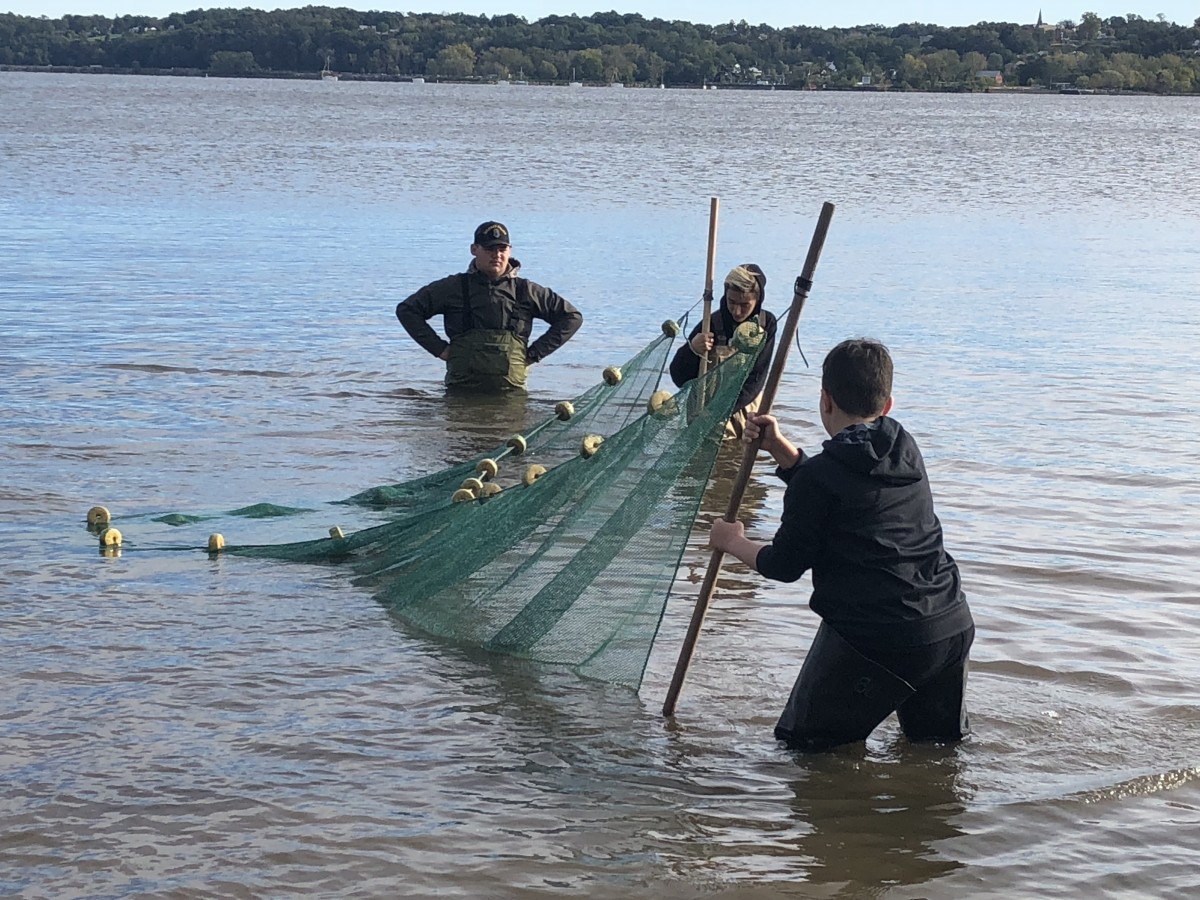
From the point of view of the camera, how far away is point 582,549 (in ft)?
18.3

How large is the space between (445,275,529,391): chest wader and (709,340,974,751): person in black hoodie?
→ 6.32 m

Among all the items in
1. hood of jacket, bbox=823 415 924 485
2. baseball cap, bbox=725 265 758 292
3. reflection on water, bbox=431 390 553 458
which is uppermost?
baseball cap, bbox=725 265 758 292

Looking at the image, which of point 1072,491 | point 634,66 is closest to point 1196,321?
point 1072,491

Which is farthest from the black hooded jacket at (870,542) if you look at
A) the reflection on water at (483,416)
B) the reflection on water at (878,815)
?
the reflection on water at (483,416)

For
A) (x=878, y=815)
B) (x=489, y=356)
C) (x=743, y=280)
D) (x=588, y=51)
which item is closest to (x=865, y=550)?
(x=878, y=815)

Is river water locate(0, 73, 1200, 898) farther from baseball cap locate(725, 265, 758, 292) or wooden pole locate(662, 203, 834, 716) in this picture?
baseball cap locate(725, 265, 758, 292)

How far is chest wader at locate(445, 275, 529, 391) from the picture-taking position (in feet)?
35.6

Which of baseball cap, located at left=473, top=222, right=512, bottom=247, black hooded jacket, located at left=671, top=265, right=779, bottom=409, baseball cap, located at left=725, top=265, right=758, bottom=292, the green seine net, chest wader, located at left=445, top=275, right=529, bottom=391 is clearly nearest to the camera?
the green seine net

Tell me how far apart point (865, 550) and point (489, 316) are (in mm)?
6518

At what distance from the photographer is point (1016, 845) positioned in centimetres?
460

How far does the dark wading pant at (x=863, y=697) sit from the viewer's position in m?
4.60

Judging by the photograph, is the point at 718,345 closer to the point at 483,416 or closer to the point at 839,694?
the point at 483,416

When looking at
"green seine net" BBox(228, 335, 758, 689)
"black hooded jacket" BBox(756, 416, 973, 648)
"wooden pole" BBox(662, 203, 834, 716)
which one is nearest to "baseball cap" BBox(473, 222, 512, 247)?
"green seine net" BBox(228, 335, 758, 689)

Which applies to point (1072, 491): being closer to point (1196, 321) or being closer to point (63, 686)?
point (63, 686)
